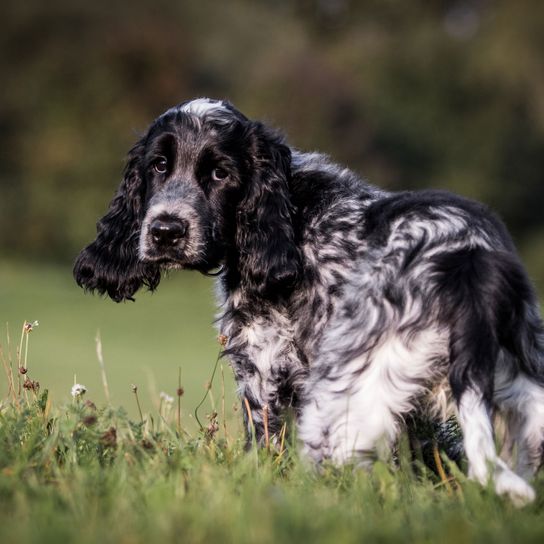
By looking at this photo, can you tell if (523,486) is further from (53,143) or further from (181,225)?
(53,143)

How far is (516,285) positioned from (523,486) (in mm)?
876

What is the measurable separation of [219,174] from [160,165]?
32cm

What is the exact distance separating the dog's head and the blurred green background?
27.3 m

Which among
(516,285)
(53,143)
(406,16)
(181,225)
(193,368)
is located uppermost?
(406,16)

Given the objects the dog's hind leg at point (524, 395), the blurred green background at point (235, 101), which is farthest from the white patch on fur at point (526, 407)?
the blurred green background at point (235, 101)

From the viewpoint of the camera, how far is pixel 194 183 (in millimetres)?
5277

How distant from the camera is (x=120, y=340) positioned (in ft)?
88.6

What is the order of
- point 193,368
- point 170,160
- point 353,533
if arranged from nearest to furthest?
point 353,533 < point 170,160 < point 193,368

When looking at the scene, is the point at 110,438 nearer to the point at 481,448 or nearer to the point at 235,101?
the point at 481,448

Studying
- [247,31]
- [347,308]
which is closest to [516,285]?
[347,308]

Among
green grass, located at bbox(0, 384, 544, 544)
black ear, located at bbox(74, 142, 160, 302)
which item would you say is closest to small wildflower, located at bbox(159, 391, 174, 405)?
black ear, located at bbox(74, 142, 160, 302)

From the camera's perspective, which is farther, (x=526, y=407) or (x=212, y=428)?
(x=212, y=428)

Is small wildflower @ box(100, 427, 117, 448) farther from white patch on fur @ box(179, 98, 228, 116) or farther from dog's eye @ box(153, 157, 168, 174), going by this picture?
white patch on fur @ box(179, 98, 228, 116)

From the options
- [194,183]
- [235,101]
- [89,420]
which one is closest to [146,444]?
[89,420]
